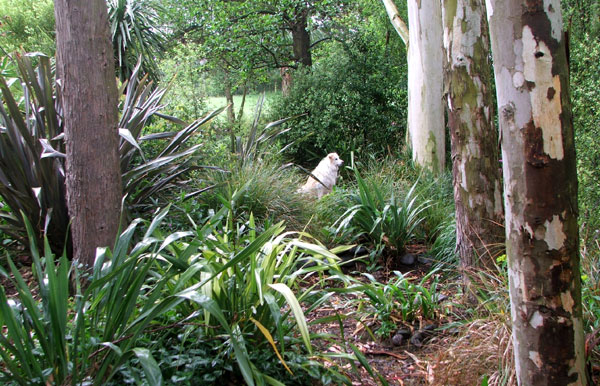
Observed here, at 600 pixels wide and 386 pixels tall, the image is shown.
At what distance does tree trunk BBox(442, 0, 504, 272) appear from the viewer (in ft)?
13.6

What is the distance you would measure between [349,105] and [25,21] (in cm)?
937

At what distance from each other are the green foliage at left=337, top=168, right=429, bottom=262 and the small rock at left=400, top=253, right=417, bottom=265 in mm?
86

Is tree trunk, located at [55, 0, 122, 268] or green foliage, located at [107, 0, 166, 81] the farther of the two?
green foliage, located at [107, 0, 166, 81]

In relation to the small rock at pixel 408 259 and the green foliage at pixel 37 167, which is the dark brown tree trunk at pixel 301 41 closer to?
the small rock at pixel 408 259

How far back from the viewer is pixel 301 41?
1412 cm

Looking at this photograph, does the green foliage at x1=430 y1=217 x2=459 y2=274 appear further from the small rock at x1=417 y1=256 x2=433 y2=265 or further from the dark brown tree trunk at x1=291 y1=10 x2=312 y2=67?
the dark brown tree trunk at x1=291 y1=10 x2=312 y2=67

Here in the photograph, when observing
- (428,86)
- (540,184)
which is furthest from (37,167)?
(428,86)

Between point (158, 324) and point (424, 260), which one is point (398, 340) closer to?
point (158, 324)

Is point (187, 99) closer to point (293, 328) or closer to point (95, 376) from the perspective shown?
point (293, 328)

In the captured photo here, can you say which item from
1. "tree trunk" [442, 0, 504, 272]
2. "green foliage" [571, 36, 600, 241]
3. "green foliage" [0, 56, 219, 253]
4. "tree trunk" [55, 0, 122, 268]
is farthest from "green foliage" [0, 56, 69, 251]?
"green foliage" [571, 36, 600, 241]

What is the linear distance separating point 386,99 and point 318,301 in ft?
28.8

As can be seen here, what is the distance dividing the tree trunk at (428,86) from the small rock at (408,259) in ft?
11.9

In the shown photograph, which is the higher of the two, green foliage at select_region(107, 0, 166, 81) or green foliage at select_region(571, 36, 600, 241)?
green foliage at select_region(107, 0, 166, 81)

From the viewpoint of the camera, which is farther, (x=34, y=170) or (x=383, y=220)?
(x=383, y=220)
